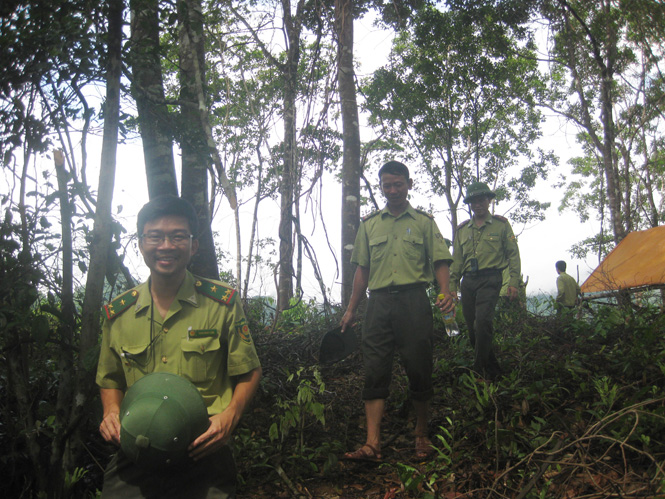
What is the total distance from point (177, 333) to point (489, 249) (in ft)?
13.0

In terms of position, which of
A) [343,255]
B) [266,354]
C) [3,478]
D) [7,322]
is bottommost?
[3,478]

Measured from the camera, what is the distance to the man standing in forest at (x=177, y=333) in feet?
6.79

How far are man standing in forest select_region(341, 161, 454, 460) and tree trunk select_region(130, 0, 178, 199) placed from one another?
1634 millimetres

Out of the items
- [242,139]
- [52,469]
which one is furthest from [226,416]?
[242,139]

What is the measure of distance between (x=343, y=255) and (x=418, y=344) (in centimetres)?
568

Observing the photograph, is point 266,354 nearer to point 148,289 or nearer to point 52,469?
point 52,469

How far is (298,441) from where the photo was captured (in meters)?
3.62

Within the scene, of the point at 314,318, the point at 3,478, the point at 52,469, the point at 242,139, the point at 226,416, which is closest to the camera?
the point at 226,416

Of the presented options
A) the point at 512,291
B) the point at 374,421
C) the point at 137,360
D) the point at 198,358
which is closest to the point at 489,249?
the point at 512,291

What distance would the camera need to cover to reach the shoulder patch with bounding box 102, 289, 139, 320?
2.20 metres

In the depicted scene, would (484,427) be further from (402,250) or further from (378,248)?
(378,248)

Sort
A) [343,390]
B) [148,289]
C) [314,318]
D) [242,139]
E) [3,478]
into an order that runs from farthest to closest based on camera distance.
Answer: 1. [242,139]
2. [314,318]
3. [343,390]
4. [3,478]
5. [148,289]

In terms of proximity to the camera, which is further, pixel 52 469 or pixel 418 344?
pixel 418 344

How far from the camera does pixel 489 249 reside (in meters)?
5.37
